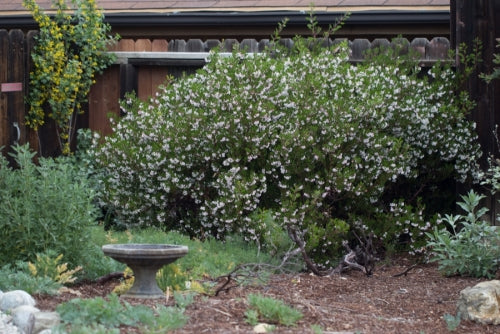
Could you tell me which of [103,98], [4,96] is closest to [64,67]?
[103,98]

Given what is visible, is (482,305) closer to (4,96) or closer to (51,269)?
(51,269)

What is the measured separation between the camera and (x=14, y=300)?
591 cm

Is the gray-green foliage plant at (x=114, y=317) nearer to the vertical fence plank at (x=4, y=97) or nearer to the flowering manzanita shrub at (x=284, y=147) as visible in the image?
the flowering manzanita shrub at (x=284, y=147)

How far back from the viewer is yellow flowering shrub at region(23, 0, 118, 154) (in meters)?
11.0

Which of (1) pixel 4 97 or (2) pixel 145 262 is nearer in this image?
(2) pixel 145 262

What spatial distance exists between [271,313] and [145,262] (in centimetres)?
123

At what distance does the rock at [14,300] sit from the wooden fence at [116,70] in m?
4.89

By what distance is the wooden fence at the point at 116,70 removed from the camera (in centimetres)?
1063

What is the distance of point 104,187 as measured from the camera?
380 inches

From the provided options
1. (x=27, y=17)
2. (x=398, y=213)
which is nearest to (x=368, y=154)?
(x=398, y=213)

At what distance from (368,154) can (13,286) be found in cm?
376

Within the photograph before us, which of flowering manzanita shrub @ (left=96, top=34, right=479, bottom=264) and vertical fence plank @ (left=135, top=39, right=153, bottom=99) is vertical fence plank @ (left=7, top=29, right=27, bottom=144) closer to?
vertical fence plank @ (left=135, top=39, right=153, bottom=99)

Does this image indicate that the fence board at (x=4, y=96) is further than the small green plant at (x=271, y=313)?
Yes

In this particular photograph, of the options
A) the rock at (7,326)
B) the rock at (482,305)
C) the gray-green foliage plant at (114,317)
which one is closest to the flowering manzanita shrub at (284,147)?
the rock at (482,305)
